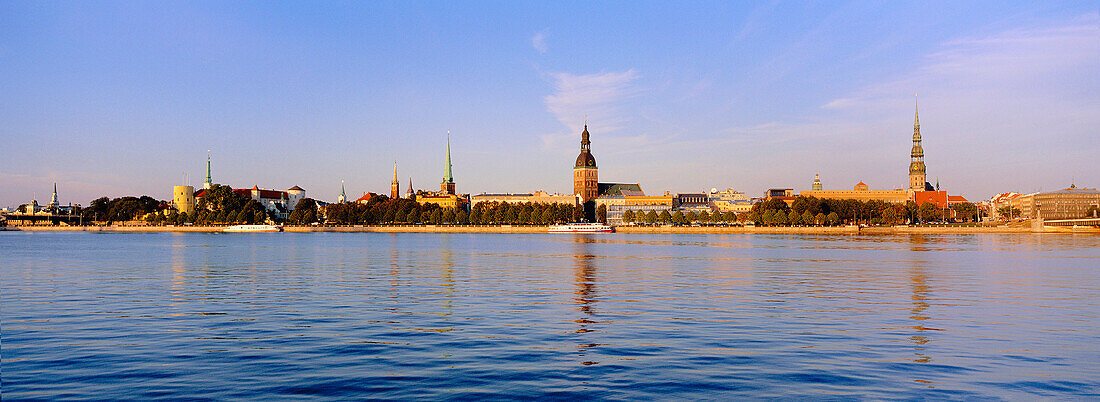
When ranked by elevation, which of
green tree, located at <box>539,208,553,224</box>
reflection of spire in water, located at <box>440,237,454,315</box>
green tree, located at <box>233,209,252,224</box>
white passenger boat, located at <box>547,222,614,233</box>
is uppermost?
green tree, located at <box>233,209,252,224</box>

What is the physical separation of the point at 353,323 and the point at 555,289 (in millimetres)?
9621

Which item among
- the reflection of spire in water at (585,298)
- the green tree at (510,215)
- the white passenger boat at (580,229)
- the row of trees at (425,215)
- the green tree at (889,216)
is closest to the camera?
the reflection of spire in water at (585,298)

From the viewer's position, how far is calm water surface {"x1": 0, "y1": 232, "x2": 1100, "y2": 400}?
10062 millimetres

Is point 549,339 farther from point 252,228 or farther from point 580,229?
point 252,228

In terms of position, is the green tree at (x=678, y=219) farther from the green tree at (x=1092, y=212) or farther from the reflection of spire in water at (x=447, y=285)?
the reflection of spire in water at (x=447, y=285)

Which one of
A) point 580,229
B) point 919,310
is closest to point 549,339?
point 919,310

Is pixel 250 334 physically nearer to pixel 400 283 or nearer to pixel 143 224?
pixel 400 283

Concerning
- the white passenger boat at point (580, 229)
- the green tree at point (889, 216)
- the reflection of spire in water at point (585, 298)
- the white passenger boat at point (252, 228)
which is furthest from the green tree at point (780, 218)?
the reflection of spire in water at point (585, 298)

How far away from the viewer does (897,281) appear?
28.1 meters

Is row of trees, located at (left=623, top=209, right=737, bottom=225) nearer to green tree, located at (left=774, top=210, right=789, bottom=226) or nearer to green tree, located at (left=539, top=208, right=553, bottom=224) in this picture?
green tree, located at (left=774, top=210, right=789, bottom=226)

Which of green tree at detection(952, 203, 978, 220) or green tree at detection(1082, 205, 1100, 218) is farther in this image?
green tree at detection(952, 203, 978, 220)

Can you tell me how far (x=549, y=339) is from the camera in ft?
46.2

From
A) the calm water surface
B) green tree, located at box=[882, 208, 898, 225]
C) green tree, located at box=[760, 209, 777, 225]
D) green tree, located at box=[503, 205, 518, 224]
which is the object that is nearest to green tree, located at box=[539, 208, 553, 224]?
green tree, located at box=[503, 205, 518, 224]

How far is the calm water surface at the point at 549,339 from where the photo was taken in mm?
10062
